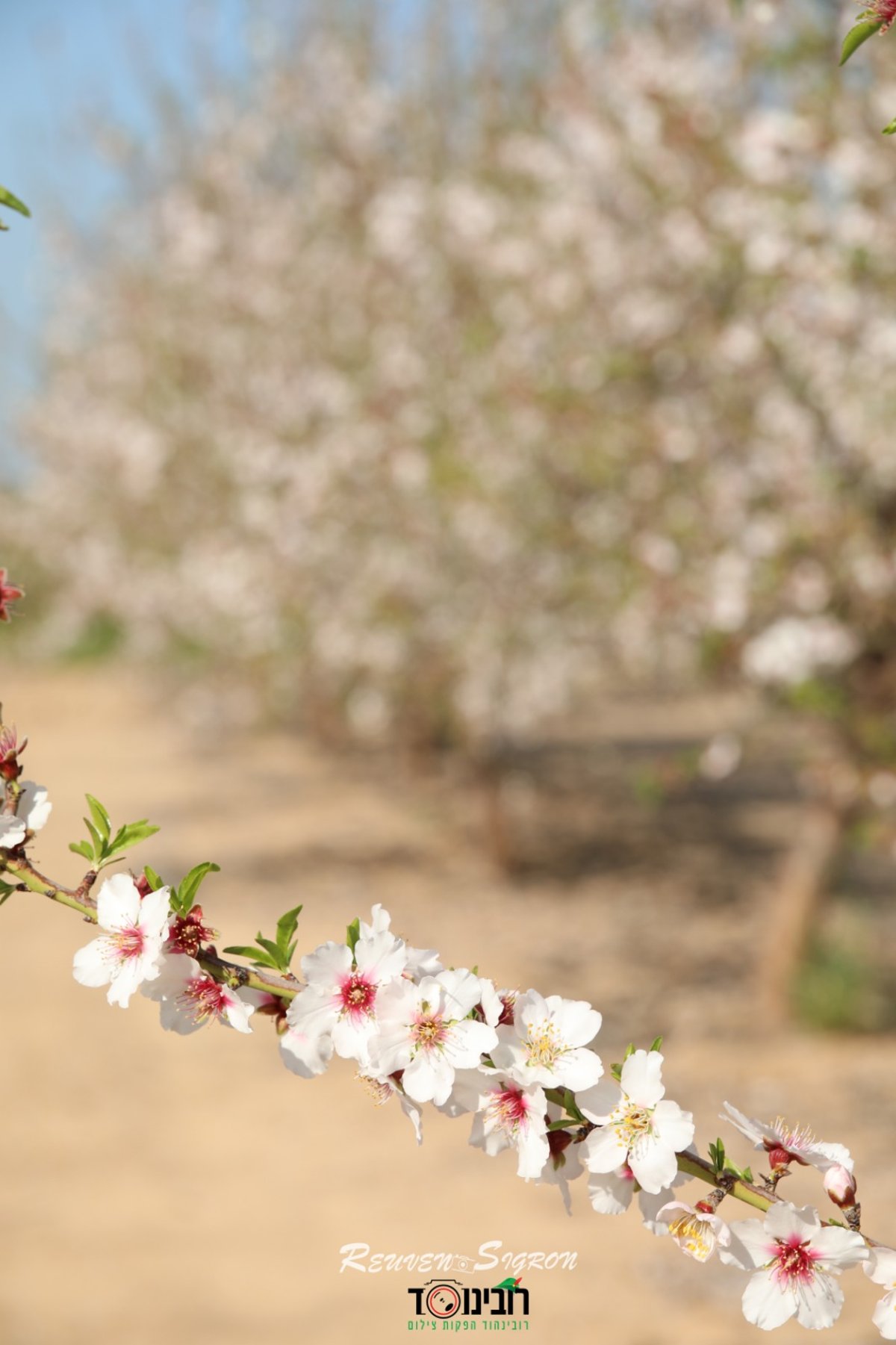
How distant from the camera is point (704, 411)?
561 cm

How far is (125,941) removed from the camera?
1.21 meters

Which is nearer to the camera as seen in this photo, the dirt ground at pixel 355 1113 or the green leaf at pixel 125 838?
the green leaf at pixel 125 838

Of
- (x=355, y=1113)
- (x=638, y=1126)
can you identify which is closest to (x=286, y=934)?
(x=638, y=1126)

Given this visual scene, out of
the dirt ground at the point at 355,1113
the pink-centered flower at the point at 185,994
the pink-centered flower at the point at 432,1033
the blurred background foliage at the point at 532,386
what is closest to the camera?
the pink-centered flower at the point at 432,1033

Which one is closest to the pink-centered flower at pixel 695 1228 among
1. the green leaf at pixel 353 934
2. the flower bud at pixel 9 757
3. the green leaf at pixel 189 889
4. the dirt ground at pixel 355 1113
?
the green leaf at pixel 353 934

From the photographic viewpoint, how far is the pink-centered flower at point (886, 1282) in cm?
112

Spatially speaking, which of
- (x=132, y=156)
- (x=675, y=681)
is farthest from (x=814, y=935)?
(x=132, y=156)

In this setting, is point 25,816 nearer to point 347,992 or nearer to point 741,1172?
point 347,992

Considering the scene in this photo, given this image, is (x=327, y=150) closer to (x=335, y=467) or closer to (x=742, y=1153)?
(x=335, y=467)

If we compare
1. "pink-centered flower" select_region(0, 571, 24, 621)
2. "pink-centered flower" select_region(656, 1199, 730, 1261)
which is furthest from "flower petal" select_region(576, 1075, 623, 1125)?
"pink-centered flower" select_region(0, 571, 24, 621)

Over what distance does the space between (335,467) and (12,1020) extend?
3.49 meters

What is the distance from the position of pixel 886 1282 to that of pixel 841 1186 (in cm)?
9

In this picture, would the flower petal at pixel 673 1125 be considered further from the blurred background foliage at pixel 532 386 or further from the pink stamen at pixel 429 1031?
the blurred background foliage at pixel 532 386

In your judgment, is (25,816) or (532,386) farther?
(532,386)
